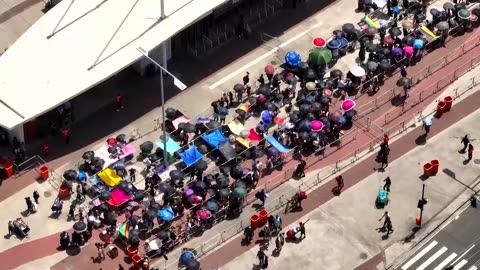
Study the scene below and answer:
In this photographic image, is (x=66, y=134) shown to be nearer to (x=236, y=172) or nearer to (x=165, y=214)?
(x=165, y=214)

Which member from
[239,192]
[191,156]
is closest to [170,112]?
[191,156]

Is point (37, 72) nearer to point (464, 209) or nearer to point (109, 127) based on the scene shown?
point (109, 127)

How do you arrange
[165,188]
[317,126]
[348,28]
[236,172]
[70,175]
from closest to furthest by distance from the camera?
[165,188] → [70,175] → [236,172] → [317,126] → [348,28]

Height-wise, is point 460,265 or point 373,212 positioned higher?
point 373,212

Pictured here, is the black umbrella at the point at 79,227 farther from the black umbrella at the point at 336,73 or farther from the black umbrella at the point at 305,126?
the black umbrella at the point at 336,73

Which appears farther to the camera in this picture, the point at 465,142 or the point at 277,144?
the point at 465,142

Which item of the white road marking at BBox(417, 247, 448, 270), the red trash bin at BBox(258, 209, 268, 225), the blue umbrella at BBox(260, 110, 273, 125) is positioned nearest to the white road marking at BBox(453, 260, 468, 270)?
the white road marking at BBox(417, 247, 448, 270)

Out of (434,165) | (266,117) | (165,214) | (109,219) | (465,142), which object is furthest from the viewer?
(266,117)

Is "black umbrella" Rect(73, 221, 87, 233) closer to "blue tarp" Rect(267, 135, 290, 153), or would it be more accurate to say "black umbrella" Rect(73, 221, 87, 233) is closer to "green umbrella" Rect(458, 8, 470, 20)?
"blue tarp" Rect(267, 135, 290, 153)
